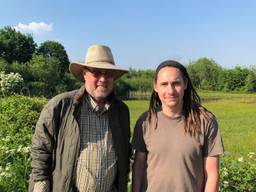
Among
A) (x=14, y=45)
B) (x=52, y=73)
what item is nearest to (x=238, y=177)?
(x=52, y=73)

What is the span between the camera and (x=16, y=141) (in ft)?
19.4

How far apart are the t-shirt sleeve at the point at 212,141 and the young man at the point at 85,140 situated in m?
0.66

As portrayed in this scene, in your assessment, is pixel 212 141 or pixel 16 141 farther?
pixel 16 141

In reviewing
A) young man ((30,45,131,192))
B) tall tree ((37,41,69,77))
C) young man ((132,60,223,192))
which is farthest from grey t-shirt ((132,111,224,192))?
tall tree ((37,41,69,77))

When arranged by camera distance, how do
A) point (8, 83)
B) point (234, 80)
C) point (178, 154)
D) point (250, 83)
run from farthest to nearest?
point (234, 80), point (250, 83), point (8, 83), point (178, 154)

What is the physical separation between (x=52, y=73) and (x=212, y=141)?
49158 millimetres

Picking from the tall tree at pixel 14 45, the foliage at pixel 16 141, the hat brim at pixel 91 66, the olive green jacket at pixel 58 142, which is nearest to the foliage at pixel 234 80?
the tall tree at pixel 14 45

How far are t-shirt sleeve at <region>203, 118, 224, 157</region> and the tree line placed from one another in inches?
410

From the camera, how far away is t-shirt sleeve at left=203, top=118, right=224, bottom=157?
2.89 m

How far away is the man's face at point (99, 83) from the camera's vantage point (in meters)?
3.08

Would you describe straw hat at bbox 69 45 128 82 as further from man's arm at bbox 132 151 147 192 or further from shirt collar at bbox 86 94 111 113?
man's arm at bbox 132 151 147 192

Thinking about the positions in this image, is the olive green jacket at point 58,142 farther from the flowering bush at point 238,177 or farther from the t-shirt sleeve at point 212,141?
the flowering bush at point 238,177

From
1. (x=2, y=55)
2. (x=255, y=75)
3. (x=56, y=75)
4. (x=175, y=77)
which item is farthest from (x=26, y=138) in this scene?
(x=255, y=75)

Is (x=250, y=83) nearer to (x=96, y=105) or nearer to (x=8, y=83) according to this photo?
(x=8, y=83)
